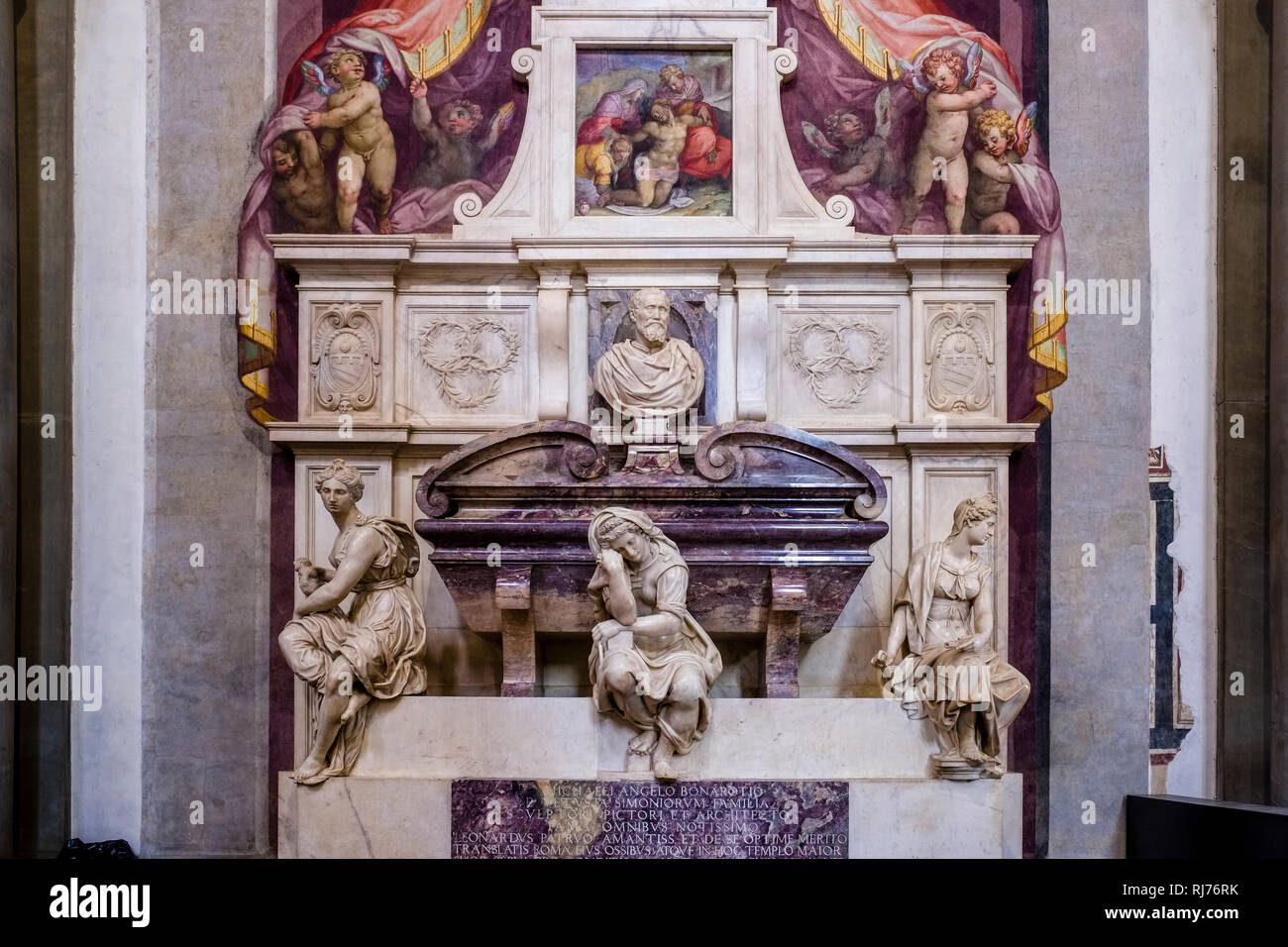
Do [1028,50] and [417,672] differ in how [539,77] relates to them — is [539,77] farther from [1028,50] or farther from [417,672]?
[417,672]

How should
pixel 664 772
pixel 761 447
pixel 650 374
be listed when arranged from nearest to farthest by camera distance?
pixel 664 772 → pixel 761 447 → pixel 650 374

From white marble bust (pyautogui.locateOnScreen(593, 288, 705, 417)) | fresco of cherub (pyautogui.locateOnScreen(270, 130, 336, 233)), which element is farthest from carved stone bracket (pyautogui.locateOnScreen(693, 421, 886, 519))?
fresco of cherub (pyautogui.locateOnScreen(270, 130, 336, 233))

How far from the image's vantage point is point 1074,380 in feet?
24.9

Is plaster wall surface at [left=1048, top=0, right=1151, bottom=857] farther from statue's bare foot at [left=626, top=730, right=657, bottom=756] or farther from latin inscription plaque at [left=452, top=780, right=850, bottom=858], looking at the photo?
statue's bare foot at [left=626, top=730, right=657, bottom=756]

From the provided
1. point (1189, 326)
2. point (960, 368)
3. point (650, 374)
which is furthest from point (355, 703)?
point (1189, 326)

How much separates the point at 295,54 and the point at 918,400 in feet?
12.9

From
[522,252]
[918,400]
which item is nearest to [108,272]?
[522,252]

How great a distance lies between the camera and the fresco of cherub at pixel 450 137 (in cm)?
761

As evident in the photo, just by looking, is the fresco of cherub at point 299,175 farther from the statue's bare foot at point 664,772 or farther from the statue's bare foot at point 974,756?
the statue's bare foot at point 974,756

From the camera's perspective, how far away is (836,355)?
757 centimetres

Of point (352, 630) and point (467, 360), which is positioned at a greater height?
point (467, 360)

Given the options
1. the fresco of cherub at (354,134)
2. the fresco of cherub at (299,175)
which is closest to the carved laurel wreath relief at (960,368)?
the fresco of cherub at (354,134)

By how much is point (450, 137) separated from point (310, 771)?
3.51 m

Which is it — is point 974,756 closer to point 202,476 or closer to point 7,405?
point 202,476
